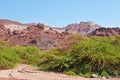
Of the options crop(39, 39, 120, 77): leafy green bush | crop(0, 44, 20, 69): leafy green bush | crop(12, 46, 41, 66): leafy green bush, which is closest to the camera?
crop(39, 39, 120, 77): leafy green bush

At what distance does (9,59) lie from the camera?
19.4 m

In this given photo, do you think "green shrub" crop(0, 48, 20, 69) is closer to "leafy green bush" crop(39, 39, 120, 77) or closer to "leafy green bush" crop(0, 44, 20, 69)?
"leafy green bush" crop(0, 44, 20, 69)

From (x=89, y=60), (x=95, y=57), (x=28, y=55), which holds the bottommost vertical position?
(x=28, y=55)

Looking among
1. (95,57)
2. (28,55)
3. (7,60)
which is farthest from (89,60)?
(28,55)

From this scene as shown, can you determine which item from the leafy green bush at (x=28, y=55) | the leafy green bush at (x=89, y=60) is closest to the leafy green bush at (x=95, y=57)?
the leafy green bush at (x=89, y=60)

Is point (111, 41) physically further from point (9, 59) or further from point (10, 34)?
point (10, 34)

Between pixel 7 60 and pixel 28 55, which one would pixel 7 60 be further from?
pixel 28 55

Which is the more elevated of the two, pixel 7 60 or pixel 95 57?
pixel 95 57

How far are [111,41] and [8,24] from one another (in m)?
62.8

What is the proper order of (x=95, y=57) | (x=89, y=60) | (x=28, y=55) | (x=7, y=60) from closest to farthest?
1. (x=95, y=57)
2. (x=89, y=60)
3. (x=7, y=60)
4. (x=28, y=55)

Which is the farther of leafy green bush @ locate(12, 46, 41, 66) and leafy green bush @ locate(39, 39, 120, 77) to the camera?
leafy green bush @ locate(12, 46, 41, 66)

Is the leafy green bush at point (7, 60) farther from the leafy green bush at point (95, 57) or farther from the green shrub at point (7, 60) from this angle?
the leafy green bush at point (95, 57)

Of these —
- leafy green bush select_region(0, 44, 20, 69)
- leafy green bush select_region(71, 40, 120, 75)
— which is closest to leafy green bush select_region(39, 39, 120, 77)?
leafy green bush select_region(71, 40, 120, 75)

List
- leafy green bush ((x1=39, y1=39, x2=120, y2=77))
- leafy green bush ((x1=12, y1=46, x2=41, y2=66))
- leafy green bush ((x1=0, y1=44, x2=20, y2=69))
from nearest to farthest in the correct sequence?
leafy green bush ((x1=39, y1=39, x2=120, y2=77)) < leafy green bush ((x1=0, y1=44, x2=20, y2=69)) < leafy green bush ((x1=12, y1=46, x2=41, y2=66))
